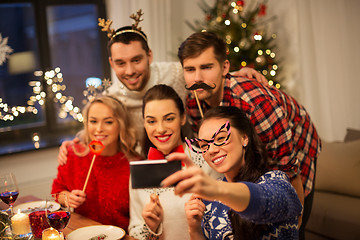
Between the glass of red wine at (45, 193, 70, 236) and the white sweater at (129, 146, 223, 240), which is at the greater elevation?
the glass of red wine at (45, 193, 70, 236)

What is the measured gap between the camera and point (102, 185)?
8.11ft

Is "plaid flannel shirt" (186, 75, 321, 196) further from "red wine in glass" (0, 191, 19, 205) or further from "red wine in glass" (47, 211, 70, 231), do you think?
"red wine in glass" (0, 191, 19, 205)

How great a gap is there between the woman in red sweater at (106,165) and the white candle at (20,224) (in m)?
0.54

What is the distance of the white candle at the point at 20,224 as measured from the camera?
1834 millimetres

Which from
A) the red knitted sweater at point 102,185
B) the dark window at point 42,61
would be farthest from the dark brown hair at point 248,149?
the dark window at point 42,61

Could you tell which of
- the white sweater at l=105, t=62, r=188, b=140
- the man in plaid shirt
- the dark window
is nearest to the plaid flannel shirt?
the man in plaid shirt

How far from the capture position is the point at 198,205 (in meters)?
1.65

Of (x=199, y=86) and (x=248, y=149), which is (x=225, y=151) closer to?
(x=248, y=149)

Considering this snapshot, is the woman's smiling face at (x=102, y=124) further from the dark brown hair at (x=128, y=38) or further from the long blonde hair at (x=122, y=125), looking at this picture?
the dark brown hair at (x=128, y=38)

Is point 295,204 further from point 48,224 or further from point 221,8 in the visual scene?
point 221,8

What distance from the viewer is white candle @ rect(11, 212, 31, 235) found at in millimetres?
1834

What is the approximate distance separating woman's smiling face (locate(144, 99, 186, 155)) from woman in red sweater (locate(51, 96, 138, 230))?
434mm

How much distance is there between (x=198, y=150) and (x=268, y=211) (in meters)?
0.77

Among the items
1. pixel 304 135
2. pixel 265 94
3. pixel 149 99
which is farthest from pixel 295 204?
pixel 304 135
